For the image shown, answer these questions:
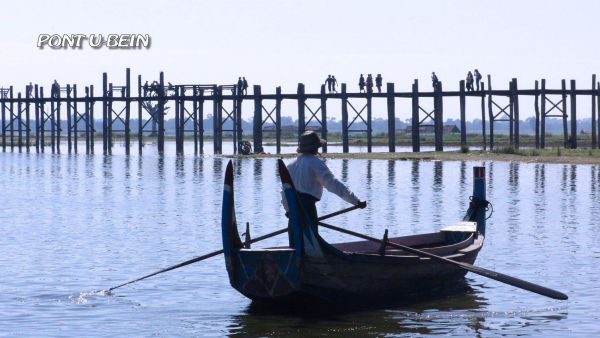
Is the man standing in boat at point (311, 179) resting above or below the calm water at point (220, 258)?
above

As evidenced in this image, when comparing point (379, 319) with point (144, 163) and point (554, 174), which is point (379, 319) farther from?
point (144, 163)

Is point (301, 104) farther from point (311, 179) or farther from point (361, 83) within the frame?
point (311, 179)

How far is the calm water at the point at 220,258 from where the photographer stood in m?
12.3

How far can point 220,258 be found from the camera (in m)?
17.6

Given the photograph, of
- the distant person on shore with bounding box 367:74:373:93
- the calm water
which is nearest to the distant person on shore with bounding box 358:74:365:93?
the distant person on shore with bounding box 367:74:373:93

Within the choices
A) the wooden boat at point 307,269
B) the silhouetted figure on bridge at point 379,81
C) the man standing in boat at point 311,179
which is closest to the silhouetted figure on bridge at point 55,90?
the silhouetted figure on bridge at point 379,81

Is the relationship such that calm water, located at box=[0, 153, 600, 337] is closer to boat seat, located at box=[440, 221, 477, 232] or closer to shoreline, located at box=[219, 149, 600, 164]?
boat seat, located at box=[440, 221, 477, 232]

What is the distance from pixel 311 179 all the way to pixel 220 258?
5.76 meters

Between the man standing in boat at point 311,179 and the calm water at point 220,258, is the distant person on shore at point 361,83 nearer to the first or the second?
the calm water at point 220,258

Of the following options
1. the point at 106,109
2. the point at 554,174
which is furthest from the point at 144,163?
the point at 554,174

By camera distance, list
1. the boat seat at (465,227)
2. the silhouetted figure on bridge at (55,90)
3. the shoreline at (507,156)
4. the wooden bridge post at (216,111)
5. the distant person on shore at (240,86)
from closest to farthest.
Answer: the boat seat at (465,227) → the shoreline at (507,156) → the distant person on shore at (240,86) → the wooden bridge post at (216,111) → the silhouetted figure on bridge at (55,90)

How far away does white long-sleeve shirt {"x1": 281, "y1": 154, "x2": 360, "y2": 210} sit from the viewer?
12125 millimetres

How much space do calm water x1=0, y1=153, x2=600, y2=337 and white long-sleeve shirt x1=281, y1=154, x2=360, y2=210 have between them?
1475 mm

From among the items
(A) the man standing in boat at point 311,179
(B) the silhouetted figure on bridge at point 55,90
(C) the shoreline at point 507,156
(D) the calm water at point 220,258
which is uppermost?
(B) the silhouetted figure on bridge at point 55,90
